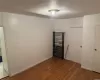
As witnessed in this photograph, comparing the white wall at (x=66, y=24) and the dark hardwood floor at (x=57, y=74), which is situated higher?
the white wall at (x=66, y=24)

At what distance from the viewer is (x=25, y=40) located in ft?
12.9

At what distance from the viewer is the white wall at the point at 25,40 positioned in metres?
3.35

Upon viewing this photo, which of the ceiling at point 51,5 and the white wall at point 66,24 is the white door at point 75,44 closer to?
the white wall at point 66,24

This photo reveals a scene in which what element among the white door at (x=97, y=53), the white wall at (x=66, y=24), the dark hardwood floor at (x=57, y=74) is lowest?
the dark hardwood floor at (x=57, y=74)

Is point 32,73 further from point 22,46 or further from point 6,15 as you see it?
point 6,15

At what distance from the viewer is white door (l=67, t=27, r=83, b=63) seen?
15.2 feet

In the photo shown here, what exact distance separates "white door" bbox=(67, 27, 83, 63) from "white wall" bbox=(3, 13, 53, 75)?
1.35 meters

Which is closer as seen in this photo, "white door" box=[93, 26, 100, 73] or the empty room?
the empty room

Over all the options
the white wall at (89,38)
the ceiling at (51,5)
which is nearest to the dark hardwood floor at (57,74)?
the white wall at (89,38)

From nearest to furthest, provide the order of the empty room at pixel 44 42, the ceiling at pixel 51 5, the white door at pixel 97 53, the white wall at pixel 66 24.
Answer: the ceiling at pixel 51 5 < the empty room at pixel 44 42 < the white door at pixel 97 53 < the white wall at pixel 66 24

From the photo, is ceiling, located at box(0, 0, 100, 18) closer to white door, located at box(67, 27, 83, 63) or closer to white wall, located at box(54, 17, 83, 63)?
white wall, located at box(54, 17, 83, 63)

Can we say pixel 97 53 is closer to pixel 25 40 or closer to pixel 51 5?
pixel 51 5

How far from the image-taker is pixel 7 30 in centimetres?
323

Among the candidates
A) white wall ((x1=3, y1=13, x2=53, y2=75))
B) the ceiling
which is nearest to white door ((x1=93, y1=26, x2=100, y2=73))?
the ceiling
